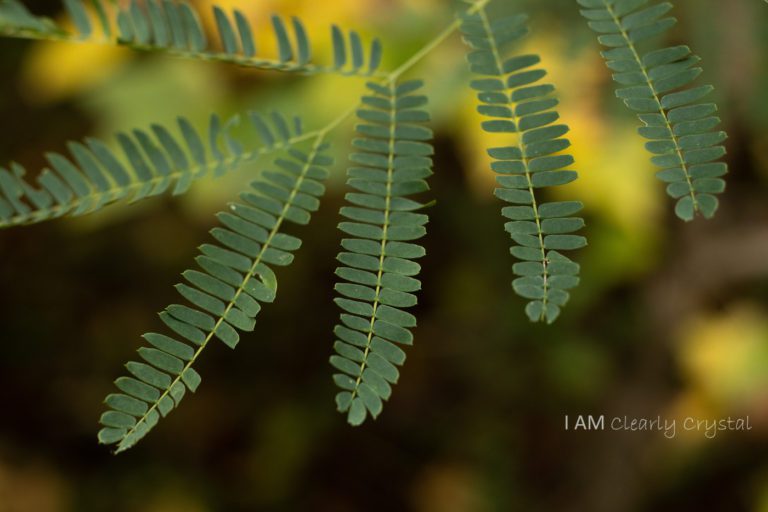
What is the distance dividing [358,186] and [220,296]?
194 mm

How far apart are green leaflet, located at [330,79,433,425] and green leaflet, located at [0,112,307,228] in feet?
Result: 0.45

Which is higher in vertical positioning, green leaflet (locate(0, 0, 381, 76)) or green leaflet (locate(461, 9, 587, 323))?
green leaflet (locate(0, 0, 381, 76))

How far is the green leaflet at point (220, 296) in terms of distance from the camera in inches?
28.9

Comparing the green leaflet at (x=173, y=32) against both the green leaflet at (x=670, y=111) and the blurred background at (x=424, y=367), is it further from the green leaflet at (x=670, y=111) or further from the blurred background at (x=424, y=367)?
the blurred background at (x=424, y=367)

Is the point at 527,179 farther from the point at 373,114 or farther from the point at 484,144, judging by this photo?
the point at 484,144

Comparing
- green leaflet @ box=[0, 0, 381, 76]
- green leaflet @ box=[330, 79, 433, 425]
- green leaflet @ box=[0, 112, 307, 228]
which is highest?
green leaflet @ box=[0, 0, 381, 76]

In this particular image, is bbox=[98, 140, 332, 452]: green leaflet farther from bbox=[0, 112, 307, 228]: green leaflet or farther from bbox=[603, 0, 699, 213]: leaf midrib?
bbox=[603, 0, 699, 213]: leaf midrib

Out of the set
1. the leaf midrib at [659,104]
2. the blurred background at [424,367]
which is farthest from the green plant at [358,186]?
the blurred background at [424,367]

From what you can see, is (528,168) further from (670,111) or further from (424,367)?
(424,367)

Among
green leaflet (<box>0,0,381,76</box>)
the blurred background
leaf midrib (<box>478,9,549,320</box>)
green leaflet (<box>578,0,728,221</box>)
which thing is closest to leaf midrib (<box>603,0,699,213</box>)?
green leaflet (<box>578,0,728,221</box>)

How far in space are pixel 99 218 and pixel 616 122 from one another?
1.22 metres

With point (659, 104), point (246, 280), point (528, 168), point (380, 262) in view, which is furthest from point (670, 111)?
point (246, 280)

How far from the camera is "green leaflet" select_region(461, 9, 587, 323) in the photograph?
2.44ft

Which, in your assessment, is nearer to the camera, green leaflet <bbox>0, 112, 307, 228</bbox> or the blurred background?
green leaflet <bbox>0, 112, 307, 228</bbox>
